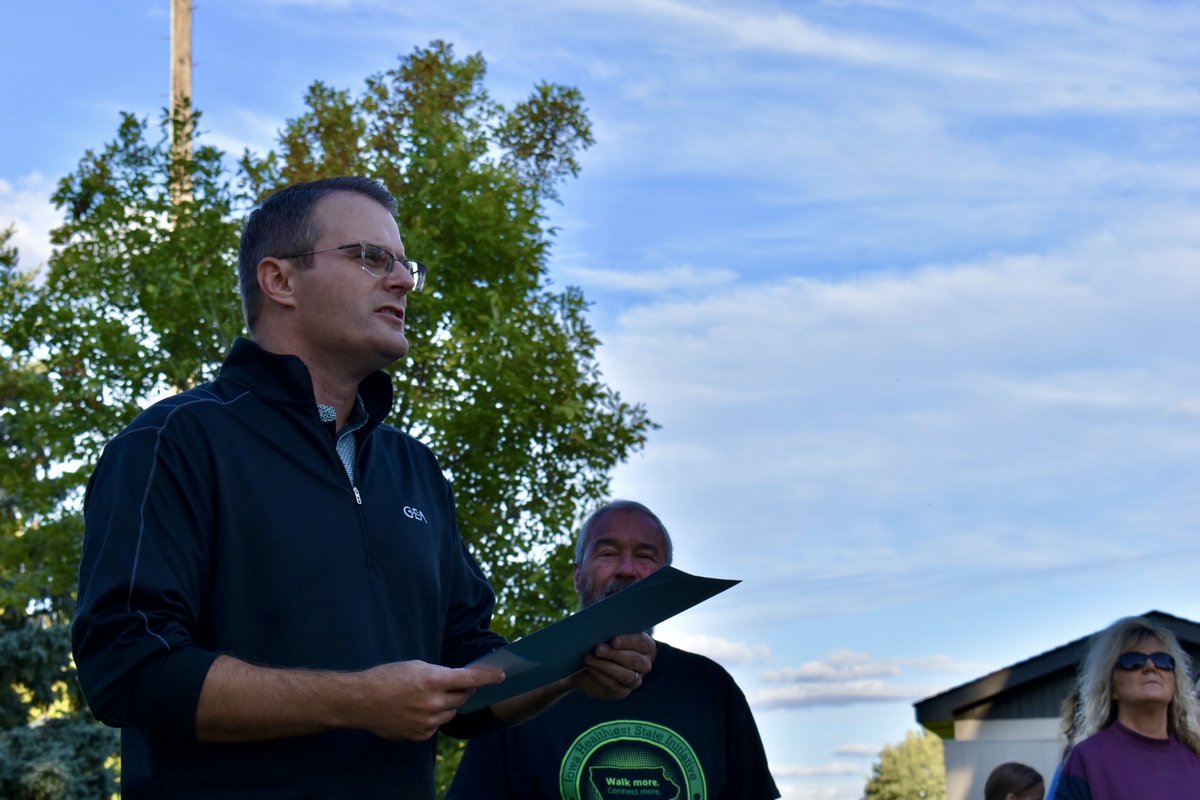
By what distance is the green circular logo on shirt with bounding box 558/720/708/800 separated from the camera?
3.72m

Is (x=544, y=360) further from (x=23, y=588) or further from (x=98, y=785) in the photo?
(x=98, y=785)

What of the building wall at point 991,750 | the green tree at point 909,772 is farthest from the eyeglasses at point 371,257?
the green tree at point 909,772

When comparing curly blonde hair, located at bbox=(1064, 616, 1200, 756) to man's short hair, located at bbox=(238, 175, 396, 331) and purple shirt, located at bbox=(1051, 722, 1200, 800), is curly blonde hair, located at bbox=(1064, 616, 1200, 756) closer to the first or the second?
purple shirt, located at bbox=(1051, 722, 1200, 800)

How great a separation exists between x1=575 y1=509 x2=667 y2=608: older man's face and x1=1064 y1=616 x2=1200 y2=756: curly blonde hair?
228 centimetres

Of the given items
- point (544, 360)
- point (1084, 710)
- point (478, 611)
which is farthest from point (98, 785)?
point (478, 611)

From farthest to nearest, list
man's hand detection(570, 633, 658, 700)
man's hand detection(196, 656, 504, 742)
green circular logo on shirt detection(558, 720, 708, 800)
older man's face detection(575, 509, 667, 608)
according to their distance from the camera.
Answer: older man's face detection(575, 509, 667, 608), green circular logo on shirt detection(558, 720, 708, 800), man's hand detection(570, 633, 658, 700), man's hand detection(196, 656, 504, 742)

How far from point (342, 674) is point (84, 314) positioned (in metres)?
12.4

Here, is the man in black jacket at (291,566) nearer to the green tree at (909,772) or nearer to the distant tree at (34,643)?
the distant tree at (34,643)

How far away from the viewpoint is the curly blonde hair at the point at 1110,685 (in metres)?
5.43

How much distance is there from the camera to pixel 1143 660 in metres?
5.46

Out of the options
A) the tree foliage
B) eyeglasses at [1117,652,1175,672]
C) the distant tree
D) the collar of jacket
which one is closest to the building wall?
the tree foliage

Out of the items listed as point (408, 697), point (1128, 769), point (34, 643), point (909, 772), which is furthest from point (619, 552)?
point (909, 772)

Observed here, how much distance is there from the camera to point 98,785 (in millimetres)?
15648

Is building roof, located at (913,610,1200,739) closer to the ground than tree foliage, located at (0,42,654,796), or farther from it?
closer to the ground
